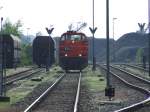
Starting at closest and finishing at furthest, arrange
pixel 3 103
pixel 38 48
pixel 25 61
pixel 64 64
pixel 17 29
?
pixel 3 103 < pixel 64 64 < pixel 38 48 < pixel 25 61 < pixel 17 29

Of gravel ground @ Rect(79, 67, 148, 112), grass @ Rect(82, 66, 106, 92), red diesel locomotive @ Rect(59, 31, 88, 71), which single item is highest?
red diesel locomotive @ Rect(59, 31, 88, 71)

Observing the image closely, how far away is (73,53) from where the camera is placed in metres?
44.3

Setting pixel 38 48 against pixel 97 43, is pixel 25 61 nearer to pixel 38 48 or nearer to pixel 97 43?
pixel 38 48

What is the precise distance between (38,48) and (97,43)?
87.1 m

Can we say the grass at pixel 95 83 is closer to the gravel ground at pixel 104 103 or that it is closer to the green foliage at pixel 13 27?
the gravel ground at pixel 104 103

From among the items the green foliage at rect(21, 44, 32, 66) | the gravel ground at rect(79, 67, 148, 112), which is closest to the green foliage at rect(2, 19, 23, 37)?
the green foliage at rect(21, 44, 32, 66)

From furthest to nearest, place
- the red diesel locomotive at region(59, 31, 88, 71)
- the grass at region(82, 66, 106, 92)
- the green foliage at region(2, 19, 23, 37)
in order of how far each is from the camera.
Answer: the green foliage at region(2, 19, 23, 37), the red diesel locomotive at region(59, 31, 88, 71), the grass at region(82, 66, 106, 92)

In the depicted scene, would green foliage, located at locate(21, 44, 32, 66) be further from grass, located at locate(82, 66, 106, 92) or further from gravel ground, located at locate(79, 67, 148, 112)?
gravel ground, located at locate(79, 67, 148, 112)

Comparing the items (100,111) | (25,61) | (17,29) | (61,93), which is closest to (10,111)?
(100,111)

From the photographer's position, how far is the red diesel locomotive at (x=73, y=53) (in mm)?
44312

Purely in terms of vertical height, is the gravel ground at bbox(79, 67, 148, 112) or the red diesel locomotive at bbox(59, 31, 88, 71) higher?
the red diesel locomotive at bbox(59, 31, 88, 71)

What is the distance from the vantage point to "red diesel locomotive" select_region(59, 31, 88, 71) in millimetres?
44312

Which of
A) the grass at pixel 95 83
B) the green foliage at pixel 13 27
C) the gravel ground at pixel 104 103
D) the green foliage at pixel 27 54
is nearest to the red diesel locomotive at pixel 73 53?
the grass at pixel 95 83

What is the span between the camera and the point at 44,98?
821 inches
